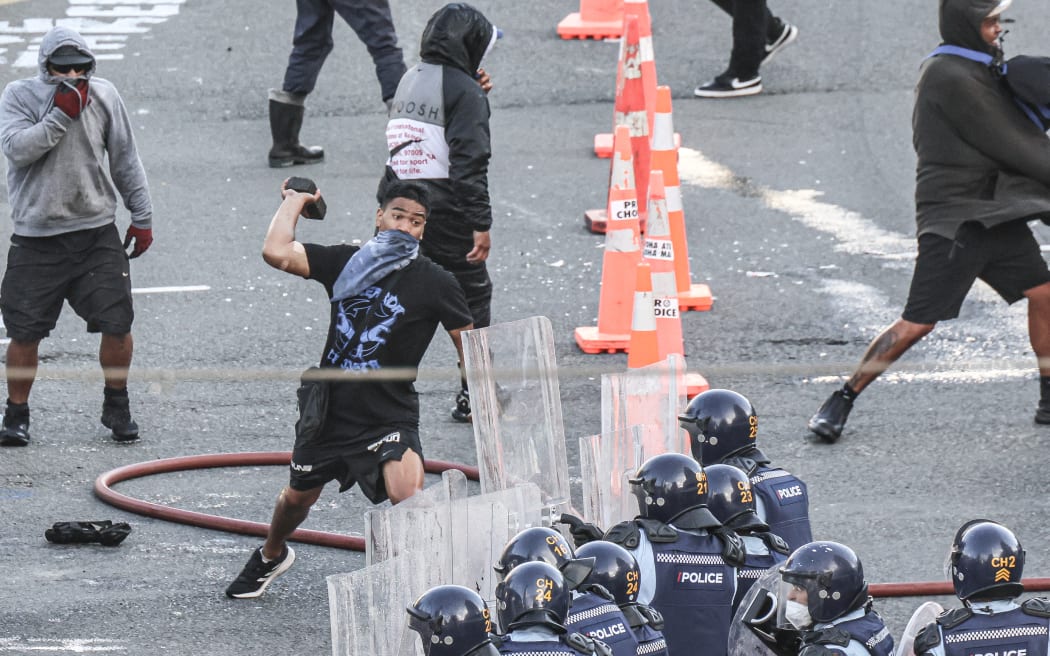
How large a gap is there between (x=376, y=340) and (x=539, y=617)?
196 centimetres

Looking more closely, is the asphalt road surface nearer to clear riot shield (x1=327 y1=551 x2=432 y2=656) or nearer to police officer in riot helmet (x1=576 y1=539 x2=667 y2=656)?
police officer in riot helmet (x1=576 y1=539 x2=667 y2=656)

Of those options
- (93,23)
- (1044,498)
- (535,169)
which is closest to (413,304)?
(1044,498)

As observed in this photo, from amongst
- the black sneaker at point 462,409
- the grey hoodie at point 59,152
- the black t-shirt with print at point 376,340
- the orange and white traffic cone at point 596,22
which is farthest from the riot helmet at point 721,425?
the orange and white traffic cone at point 596,22

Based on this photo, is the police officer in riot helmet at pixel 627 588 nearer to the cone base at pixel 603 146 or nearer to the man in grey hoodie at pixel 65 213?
the man in grey hoodie at pixel 65 213

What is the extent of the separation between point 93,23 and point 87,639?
953 cm

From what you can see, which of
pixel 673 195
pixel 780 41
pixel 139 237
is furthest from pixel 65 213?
pixel 780 41

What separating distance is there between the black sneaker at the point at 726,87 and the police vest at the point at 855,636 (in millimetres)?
9094

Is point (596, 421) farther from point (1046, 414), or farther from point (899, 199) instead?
point (899, 199)

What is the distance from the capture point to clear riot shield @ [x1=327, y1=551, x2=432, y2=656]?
4934 millimetres

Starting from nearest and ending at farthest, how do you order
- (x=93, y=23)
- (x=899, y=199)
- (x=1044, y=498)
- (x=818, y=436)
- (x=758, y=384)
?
(x=1044, y=498) → (x=818, y=436) → (x=758, y=384) → (x=899, y=199) → (x=93, y=23)

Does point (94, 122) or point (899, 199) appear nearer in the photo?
point (94, 122)

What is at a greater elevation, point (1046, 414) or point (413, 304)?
point (413, 304)

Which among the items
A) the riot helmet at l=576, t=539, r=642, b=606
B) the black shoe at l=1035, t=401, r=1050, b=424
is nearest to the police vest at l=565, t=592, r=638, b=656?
the riot helmet at l=576, t=539, r=642, b=606

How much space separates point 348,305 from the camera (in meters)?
6.37
